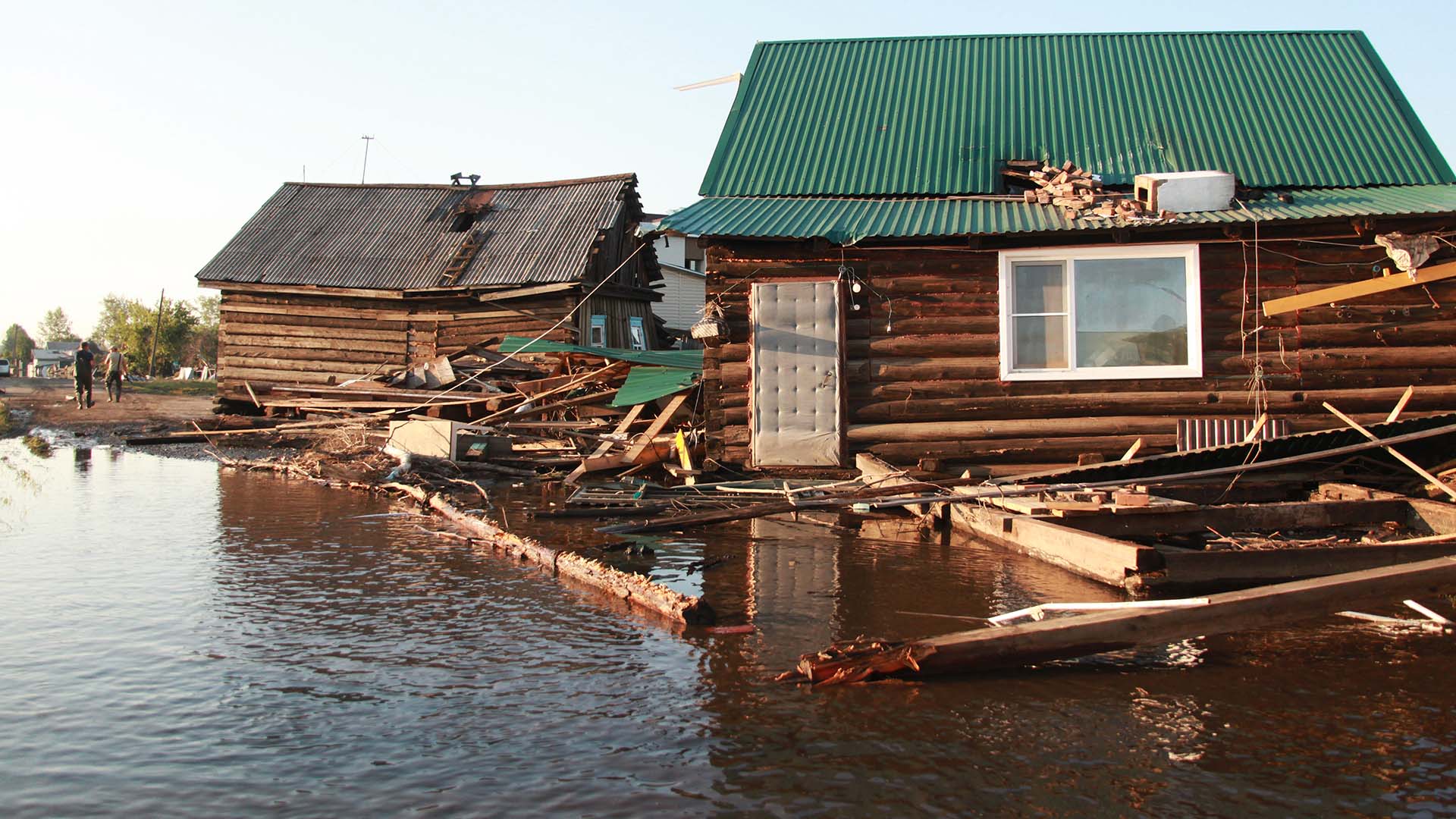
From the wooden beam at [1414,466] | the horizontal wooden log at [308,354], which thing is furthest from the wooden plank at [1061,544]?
the horizontal wooden log at [308,354]

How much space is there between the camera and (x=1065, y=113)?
555 inches

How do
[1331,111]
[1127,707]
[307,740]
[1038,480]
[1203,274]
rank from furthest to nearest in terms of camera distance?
[1331,111] → [1203,274] → [1038,480] → [1127,707] → [307,740]

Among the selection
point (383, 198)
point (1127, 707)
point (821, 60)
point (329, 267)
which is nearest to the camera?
point (1127, 707)

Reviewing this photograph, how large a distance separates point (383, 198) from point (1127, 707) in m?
29.5

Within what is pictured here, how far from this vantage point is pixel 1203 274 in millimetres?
11461

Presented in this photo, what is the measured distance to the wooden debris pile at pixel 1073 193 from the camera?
11406 mm

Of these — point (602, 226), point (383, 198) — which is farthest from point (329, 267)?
point (602, 226)

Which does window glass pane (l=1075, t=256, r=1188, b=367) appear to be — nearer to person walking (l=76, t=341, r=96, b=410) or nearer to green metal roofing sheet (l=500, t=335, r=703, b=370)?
green metal roofing sheet (l=500, t=335, r=703, b=370)

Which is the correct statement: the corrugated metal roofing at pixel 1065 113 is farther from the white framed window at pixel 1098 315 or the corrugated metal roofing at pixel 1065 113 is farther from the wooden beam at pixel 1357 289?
the wooden beam at pixel 1357 289

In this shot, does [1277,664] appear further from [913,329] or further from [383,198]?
[383,198]

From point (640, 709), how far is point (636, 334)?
25544 mm

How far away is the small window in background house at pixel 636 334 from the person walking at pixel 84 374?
13.7 meters

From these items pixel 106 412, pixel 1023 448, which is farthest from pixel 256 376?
pixel 1023 448

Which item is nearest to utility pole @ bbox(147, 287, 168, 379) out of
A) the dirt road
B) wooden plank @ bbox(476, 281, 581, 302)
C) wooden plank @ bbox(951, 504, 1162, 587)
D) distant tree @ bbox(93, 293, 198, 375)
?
distant tree @ bbox(93, 293, 198, 375)
